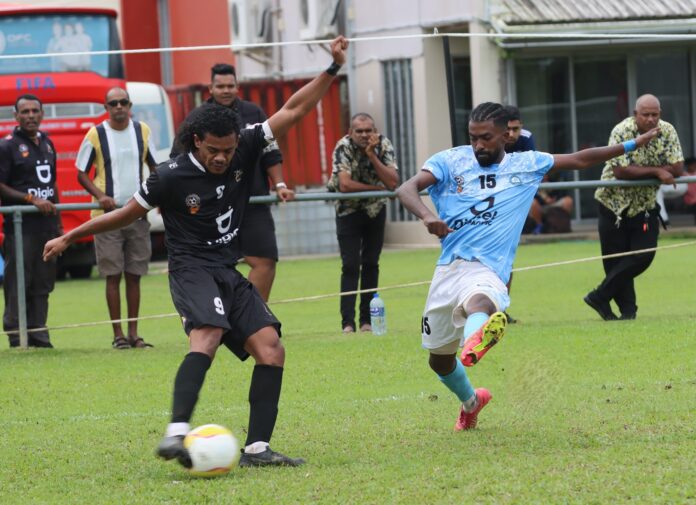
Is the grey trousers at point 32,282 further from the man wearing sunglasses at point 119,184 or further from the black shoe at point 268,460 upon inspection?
the black shoe at point 268,460

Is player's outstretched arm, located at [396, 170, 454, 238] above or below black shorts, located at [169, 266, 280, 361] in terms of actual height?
above

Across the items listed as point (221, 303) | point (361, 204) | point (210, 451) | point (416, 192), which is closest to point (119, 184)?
point (361, 204)

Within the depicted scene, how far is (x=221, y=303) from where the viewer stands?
7312 millimetres

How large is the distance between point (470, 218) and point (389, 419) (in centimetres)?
129

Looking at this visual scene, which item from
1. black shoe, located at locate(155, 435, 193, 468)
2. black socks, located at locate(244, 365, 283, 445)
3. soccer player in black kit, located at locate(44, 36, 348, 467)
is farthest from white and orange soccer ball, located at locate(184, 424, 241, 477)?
black socks, located at locate(244, 365, 283, 445)

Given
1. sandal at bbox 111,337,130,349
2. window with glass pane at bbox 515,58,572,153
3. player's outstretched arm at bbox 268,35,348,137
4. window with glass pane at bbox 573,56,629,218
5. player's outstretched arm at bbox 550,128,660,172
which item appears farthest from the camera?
window with glass pane at bbox 573,56,629,218

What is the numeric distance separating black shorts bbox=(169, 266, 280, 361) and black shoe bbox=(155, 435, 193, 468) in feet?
2.26

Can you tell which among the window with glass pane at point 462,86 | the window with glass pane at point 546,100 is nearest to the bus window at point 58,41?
Answer: the window with glass pane at point 462,86

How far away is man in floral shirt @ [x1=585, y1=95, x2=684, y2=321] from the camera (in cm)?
1296

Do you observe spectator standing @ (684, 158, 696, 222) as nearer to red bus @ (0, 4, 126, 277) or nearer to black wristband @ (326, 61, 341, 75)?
red bus @ (0, 4, 126, 277)

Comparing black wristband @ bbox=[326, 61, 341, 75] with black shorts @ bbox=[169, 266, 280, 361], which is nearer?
black shorts @ bbox=[169, 266, 280, 361]

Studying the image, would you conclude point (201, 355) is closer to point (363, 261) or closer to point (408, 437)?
point (408, 437)

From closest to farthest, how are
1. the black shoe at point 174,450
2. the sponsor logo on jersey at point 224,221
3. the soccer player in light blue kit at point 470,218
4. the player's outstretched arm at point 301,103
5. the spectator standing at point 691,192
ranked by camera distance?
the black shoe at point 174,450, the sponsor logo on jersey at point 224,221, the player's outstretched arm at point 301,103, the soccer player in light blue kit at point 470,218, the spectator standing at point 691,192

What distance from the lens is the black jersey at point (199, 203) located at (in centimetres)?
739
